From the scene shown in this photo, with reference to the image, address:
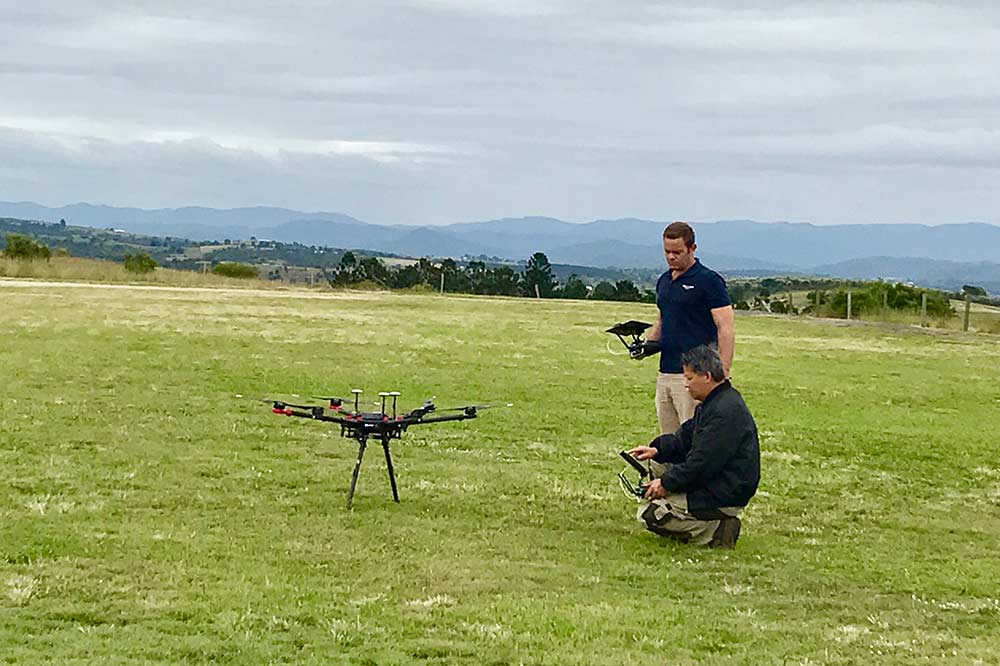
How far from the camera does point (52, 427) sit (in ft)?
44.4

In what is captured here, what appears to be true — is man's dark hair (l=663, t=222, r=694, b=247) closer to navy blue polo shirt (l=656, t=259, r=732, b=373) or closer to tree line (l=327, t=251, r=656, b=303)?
navy blue polo shirt (l=656, t=259, r=732, b=373)

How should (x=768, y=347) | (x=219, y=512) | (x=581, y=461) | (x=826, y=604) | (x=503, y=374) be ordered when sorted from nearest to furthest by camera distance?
(x=826, y=604) < (x=219, y=512) < (x=581, y=461) < (x=503, y=374) < (x=768, y=347)

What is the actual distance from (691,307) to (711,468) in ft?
4.42

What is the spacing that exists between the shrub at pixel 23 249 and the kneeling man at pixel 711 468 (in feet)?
206

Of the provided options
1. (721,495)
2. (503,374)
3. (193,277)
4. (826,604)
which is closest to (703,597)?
(826,604)

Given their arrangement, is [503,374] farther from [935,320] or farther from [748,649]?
[935,320]

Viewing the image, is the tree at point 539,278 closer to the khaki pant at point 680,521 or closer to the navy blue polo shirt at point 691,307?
the navy blue polo shirt at point 691,307

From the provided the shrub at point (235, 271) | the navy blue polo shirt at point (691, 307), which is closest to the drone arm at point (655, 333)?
the navy blue polo shirt at point (691, 307)

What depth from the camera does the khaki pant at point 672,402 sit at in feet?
32.6

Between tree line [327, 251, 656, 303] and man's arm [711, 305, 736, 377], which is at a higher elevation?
man's arm [711, 305, 736, 377]

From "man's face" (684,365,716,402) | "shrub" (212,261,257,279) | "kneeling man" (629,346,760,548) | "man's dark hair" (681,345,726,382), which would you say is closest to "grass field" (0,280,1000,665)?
"kneeling man" (629,346,760,548)

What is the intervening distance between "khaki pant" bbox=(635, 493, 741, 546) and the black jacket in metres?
0.10

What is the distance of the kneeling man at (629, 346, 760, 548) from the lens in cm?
887

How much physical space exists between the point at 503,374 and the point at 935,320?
92.6 feet
